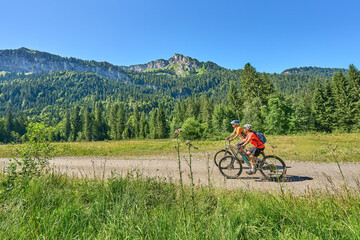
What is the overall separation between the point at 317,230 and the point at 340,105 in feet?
190

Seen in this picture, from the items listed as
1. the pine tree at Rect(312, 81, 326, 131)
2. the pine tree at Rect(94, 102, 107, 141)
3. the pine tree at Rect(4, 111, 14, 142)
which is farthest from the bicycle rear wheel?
the pine tree at Rect(4, 111, 14, 142)

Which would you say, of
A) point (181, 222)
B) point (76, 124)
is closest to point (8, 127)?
point (76, 124)

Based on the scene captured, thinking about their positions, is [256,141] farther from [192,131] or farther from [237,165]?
[192,131]

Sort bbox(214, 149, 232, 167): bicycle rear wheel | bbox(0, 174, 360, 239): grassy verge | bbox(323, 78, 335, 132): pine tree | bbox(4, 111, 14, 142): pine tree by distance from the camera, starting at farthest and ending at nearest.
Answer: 1. bbox(4, 111, 14, 142): pine tree
2. bbox(323, 78, 335, 132): pine tree
3. bbox(214, 149, 232, 167): bicycle rear wheel
4. bbox(0, 174, 360, 239): grassy verge

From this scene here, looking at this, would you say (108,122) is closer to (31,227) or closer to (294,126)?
(294,126)

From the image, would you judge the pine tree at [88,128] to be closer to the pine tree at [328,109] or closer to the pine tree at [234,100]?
the pine tree at [234,100]

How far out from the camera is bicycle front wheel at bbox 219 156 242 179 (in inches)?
285

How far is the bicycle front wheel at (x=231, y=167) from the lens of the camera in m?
7.25

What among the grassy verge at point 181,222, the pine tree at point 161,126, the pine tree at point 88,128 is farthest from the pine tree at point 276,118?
the pine tree at point 88,128

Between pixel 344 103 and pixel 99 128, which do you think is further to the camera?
pixel 99 128

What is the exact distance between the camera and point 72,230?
89.9 inches

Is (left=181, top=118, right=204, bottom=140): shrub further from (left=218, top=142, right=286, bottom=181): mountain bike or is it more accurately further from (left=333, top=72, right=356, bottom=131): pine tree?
(left=333, top=72, right=356, bottom=131): pine tree

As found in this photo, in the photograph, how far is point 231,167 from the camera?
739 centimetres

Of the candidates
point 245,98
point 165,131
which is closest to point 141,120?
point 165,131
